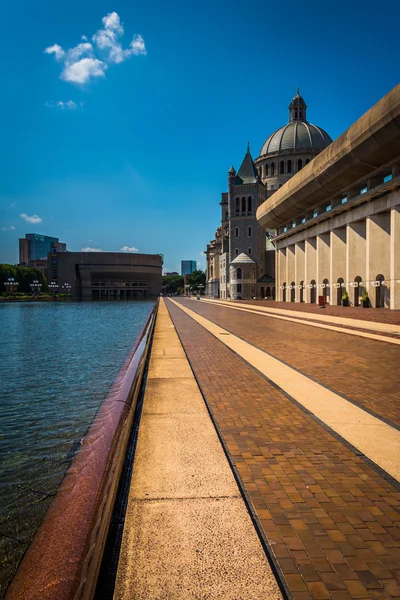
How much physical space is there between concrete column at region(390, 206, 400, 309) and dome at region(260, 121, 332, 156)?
6187 centimetres

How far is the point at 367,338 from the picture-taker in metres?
15.7

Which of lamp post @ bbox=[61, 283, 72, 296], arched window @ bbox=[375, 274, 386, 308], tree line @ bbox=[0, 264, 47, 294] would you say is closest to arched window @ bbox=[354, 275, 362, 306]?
arched window @ bbox=[375, 274, 386, 308]

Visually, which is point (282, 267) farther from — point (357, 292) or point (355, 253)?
point (357, 292)

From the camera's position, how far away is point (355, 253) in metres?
35.0

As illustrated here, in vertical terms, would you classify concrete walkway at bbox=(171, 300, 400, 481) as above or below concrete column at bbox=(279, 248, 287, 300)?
below

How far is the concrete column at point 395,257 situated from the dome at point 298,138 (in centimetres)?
6187

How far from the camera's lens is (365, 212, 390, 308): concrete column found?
3069 centimetres

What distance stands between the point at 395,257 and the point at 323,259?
14.6 metres

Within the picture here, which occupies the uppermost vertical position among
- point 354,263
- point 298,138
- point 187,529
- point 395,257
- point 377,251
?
point 298,138

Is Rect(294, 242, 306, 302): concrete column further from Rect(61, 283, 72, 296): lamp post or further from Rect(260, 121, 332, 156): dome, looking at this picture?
Rect(61, 283, 72, 296): lamp post

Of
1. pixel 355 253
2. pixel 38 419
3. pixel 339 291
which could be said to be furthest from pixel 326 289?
pixel 38 419

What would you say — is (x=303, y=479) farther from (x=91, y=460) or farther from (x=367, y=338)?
(x=367, y=338)

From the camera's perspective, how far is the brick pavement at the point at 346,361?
7.41 meters

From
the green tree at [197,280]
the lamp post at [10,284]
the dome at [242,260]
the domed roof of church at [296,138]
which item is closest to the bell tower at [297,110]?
the domed roof of church at [296,138]
